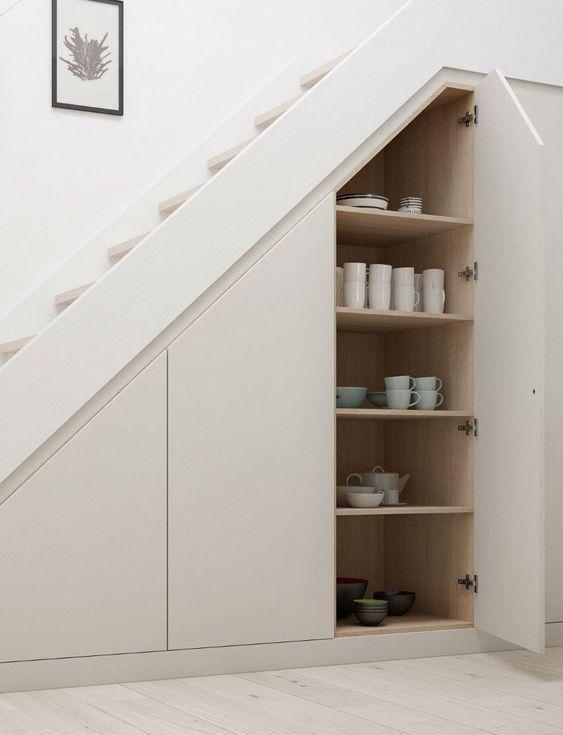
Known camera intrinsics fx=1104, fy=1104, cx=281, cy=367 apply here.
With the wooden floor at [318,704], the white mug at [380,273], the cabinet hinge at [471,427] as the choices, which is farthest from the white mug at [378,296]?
the wooden floor at [318,704]

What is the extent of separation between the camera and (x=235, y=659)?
316 centimetres

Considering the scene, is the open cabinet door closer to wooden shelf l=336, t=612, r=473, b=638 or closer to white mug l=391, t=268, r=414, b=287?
wooden shelf l=336, t=612, r=473, b=638

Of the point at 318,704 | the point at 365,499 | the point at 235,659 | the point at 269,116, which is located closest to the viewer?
the point at 318,704

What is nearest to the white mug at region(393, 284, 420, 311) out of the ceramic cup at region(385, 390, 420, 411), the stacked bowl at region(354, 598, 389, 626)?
the ceramic cup at region(385, 390, 420, 411)

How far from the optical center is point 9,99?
3.82 metres

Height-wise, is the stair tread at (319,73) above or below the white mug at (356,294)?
above

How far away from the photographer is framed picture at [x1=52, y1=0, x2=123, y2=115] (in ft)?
12.8

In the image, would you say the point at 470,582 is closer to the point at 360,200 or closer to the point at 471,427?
the point at 471,427

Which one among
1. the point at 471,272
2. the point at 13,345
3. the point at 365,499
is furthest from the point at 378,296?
the point at 13,345

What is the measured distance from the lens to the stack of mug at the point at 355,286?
11.5 ft

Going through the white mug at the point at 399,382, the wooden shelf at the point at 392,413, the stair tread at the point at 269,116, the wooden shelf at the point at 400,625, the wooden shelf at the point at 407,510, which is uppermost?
the stair tread at the point at 269,116

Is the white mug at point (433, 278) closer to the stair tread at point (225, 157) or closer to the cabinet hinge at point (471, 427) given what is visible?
the cabinet hinge at point (471, 427)

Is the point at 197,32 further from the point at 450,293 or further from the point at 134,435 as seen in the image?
the point at 134,435

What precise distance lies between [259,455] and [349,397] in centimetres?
49
